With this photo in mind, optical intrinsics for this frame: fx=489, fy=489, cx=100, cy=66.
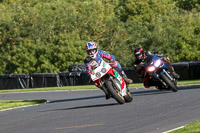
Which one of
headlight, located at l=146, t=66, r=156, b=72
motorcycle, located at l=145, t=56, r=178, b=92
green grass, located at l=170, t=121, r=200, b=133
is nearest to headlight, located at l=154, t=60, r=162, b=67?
motorcycle, located at l=145, t=56, r=178, b=92

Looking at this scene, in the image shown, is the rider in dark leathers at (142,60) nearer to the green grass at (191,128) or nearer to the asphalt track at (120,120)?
the asphalt track at (120,120)

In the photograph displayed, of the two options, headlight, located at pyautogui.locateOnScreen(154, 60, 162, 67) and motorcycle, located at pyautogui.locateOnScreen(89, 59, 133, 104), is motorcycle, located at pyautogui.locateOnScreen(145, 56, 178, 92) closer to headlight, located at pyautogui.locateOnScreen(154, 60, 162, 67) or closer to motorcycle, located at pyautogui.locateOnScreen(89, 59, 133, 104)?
headlight, located at pyautogui.locateOnScreen(154, 60, 162, 67)

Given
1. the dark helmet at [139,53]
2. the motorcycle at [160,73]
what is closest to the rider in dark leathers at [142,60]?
the dark helmet at [139,53]

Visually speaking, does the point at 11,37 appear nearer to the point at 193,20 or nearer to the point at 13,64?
the point at 13,64

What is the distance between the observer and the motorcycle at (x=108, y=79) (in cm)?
1221

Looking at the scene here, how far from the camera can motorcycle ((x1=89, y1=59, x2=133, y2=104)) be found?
12.2 metres

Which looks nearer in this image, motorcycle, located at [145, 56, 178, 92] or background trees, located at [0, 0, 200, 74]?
motorcycle, located at [145, 56, 178, 92]

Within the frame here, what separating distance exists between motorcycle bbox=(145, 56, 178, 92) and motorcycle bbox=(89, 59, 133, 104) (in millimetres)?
2684

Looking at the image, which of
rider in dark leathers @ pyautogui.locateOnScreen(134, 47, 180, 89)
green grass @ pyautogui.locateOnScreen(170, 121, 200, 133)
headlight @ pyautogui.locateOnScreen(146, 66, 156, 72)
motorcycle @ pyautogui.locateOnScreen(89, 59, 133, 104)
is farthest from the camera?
rider in dark leathers @ pyautogui.locateOnScreen(134, 47, 180, 89)

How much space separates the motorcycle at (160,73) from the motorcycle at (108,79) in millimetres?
2684

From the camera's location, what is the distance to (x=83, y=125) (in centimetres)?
930

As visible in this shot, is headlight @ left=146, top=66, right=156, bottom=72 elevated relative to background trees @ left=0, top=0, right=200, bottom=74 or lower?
elevated

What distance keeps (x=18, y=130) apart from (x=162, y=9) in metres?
71.4

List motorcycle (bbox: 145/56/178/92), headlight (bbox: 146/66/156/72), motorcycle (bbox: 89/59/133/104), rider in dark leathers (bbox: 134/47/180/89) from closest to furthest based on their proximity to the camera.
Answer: motorcycle (bbox: 89/59/133/104) → motorcycle (bbox: 145/56/178/92) → headlight (bbox: 146/66/156/72) → rider in dark leathers (bbox: 134/47/180/89)
